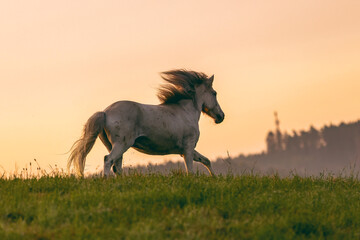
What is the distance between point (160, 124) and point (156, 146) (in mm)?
518

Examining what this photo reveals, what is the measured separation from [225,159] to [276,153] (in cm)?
18488

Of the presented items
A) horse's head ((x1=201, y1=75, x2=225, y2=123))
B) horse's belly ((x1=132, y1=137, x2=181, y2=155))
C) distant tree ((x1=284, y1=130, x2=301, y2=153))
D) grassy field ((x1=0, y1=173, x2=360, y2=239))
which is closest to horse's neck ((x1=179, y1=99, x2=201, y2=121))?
horse's head ((x1=201, y1=75, x2=225, y2=123))

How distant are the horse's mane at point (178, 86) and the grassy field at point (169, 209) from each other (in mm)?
3460

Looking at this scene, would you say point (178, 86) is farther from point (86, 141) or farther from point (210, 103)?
point (86, 141)

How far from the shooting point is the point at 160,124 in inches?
493

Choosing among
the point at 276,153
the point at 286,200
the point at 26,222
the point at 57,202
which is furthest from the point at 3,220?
the point at 276,153

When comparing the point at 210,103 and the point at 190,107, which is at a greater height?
the point at 210,103

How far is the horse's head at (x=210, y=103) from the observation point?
47.8ft

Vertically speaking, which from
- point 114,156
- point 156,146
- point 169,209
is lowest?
point 169,209

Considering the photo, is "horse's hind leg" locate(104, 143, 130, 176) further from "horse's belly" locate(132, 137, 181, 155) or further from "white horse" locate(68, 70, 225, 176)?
"horse's belly" locate(132, 137, 181, 155)

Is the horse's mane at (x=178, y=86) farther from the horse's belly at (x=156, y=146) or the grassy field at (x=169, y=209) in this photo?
the grassy field at (x=169, y=209)

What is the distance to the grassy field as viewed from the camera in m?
Answer: 7.47

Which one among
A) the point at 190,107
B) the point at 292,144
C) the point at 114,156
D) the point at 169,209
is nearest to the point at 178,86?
the point at 190,107

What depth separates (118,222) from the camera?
777 cm
